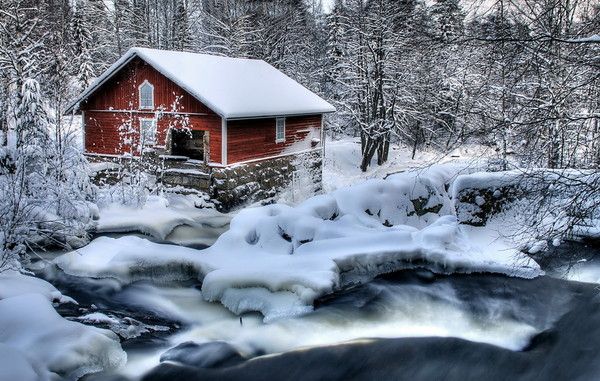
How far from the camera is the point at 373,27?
25422mm

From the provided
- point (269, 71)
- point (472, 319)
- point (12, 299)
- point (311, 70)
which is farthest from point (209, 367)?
point (311, 70)

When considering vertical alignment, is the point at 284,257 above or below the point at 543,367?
above

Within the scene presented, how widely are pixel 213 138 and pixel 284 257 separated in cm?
883

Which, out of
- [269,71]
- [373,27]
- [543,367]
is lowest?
[543,367]

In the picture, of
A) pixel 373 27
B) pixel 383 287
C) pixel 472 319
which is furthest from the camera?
pixel 373 27

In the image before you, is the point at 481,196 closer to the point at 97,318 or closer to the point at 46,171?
the point at 97,318

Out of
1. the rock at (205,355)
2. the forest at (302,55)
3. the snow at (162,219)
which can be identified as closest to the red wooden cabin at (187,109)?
the forest at (302,55)

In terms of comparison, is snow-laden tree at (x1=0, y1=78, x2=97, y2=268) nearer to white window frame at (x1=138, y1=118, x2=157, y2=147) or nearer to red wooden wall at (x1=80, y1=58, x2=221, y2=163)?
white window frame at (x1=138, y1=118, x2=157, y2=147)

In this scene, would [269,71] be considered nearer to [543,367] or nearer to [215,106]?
[215,106]

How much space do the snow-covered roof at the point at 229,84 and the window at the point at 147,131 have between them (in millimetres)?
1964

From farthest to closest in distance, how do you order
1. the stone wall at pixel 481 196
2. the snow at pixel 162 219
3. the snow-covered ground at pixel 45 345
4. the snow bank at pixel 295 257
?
the snow at pixel 162 219
the stone wall at pixel 481 196
the snow bank at pixel 295 257
the snow-covered ground at pixel 45 345

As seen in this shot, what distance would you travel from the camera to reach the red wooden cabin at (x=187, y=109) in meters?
17.8

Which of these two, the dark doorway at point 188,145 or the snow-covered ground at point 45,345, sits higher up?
the dark doorway at point 188,145

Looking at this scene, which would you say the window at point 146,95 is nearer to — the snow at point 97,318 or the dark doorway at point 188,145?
the dark doorway at point 188,145
